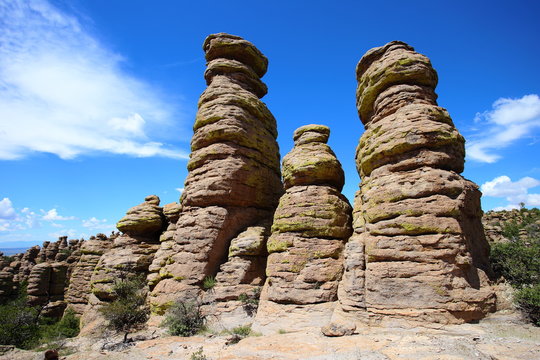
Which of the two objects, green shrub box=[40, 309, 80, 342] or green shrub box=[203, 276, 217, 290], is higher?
green shrub box=[203, 276, 217, 290]

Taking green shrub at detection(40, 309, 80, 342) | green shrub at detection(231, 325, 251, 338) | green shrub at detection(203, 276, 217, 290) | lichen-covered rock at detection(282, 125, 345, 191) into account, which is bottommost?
green shrub at detection(40, 309, 80, 342)

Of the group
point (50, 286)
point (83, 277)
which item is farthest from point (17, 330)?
point (50, 286)

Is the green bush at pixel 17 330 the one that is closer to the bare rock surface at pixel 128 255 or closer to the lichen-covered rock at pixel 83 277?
the lichen-covered rock at pixel 83 277

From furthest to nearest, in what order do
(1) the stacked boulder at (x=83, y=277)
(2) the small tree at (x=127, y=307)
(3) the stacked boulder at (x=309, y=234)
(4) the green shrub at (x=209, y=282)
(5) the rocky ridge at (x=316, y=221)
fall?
(1) the stacked boulder at (x=83, y=277) < (4) the green shrub at (x=209, y=282) < (2) the small tree at (x=127, y=307) < (3) the stacked boulder at (x=309, y=234) < (5) the rocky ridge at (x=316, y=221)

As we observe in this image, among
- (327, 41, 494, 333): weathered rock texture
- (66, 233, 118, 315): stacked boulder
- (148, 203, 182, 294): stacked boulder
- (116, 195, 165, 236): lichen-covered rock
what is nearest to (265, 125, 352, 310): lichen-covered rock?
(327, 41, 494, 333): weathered rock texture

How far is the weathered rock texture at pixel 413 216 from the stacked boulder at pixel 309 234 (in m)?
1.32

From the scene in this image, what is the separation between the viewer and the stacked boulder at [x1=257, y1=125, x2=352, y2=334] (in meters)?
15.5

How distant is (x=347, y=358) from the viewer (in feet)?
29.0

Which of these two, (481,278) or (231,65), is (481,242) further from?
(231,65)

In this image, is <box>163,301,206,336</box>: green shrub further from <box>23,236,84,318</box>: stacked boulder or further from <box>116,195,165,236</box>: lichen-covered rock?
<box>23,236,84,318</box>: stacked boulder

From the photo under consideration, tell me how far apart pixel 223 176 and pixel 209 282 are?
23.6 feet

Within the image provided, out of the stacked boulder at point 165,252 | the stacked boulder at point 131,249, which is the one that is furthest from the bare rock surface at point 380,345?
the stacked boulder at point 131,249

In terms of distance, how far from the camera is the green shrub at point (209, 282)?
59.9 feet

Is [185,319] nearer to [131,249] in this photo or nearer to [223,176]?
[223,176]
